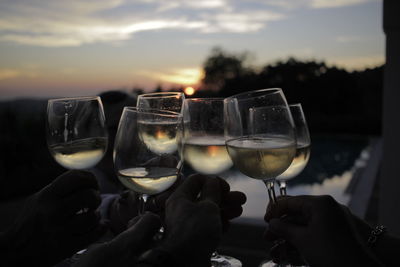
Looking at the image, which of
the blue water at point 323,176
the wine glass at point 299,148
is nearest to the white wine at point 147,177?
the wine glass at point 299,148

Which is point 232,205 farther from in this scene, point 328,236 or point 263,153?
point 328,236

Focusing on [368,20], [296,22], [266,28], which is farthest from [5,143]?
[368,20]

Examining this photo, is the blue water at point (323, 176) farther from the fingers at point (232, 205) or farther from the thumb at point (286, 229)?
the thumb at point (286, 229)

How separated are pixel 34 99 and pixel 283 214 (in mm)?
8641

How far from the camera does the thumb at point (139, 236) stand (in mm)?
759

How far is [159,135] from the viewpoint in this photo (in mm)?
1183

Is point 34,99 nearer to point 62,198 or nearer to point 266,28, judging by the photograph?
point 62,198

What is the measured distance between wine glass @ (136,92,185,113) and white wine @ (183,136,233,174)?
236 millimetres

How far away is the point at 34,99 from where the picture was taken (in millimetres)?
8664

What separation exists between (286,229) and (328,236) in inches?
4.4

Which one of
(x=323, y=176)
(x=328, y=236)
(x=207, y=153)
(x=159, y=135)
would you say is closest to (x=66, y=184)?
(x=159, y=135)

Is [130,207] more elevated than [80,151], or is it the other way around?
[80,151]

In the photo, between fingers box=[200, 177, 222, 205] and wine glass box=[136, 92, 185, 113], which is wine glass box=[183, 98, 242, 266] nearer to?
wine glass box=[136, 92, 185, 113]

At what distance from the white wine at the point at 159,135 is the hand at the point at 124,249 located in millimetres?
312
